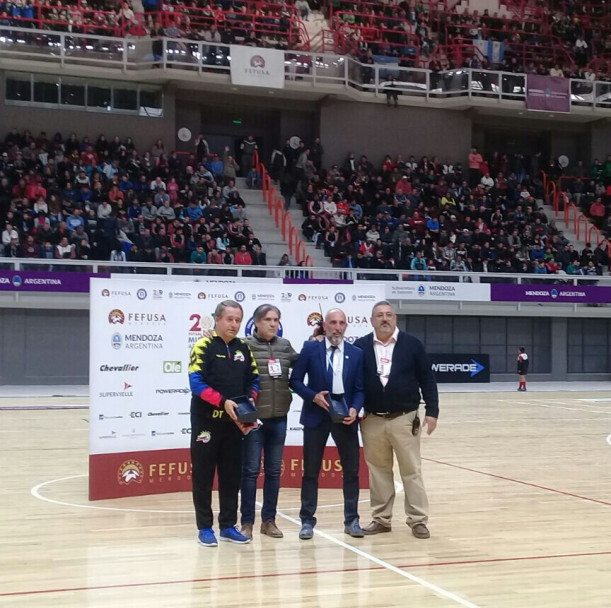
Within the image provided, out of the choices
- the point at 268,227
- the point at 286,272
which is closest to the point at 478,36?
the point at 268,227

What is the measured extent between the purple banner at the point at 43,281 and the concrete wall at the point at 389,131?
47.4ft

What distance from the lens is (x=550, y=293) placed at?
111ft

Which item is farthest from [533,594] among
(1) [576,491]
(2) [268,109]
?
(2) [268,109]

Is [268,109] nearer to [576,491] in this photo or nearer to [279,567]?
[576,491]

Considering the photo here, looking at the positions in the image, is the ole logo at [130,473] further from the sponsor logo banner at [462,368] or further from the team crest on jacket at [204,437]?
the sponsor logo banner at [462,368]

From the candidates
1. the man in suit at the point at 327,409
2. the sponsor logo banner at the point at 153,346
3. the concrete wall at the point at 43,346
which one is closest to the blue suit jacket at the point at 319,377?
the man in suit at the point at 327,409

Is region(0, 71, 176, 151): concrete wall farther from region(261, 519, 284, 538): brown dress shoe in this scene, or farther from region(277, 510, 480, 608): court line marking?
region(261, 519, 284, 538): brown dress shoe

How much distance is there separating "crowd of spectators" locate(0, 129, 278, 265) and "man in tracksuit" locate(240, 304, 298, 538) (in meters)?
20.4

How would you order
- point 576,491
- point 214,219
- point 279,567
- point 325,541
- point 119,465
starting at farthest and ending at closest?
Answer: point 214,219, point 576,491, point 119,465, point 325,541, point 279,567

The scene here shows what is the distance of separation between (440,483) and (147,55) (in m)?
25.8

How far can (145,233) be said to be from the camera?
29.0 metres

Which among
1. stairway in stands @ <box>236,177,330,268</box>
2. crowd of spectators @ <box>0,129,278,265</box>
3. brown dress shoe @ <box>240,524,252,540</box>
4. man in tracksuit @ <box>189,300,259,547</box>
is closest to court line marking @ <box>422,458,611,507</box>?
brown dress shoe @ <box>240,524,252,540</box>

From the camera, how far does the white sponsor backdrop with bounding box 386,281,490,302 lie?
3142 cm

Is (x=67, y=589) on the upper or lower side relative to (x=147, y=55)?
lower
